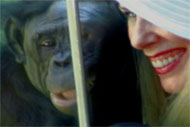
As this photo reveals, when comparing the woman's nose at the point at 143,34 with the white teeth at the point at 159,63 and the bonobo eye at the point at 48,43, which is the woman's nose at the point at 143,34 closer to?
the white teeth at the point at 159,63

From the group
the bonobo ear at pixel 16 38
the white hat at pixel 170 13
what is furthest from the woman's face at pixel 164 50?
the bonobo ear at pixel 16 38

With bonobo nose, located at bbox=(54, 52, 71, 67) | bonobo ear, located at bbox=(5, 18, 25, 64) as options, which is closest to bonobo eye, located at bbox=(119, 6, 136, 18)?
bonobo nose, located at bbox=(54, 52, 71, 67)

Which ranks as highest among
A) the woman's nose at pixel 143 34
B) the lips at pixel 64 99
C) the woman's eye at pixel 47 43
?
the woman's nose at pixel 143 34

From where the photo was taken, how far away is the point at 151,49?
2.68ft

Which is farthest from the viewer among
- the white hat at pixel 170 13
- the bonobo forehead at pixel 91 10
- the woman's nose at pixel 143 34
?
the bonobo forehead at pixel 91 10

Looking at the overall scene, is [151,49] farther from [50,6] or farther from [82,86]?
[50,6]

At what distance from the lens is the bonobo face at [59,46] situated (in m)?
0.92

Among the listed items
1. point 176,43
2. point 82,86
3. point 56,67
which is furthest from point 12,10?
point 176,43

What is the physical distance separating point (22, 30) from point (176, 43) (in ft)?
1.24

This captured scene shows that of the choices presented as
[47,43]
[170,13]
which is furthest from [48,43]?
[170,13]

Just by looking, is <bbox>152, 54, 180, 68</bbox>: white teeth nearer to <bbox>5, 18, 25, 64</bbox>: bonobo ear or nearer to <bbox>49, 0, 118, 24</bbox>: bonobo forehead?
<bbox>49, 0, 118, 24</bbox>: bonobo forehead

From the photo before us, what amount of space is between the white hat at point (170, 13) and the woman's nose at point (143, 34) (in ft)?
0.34

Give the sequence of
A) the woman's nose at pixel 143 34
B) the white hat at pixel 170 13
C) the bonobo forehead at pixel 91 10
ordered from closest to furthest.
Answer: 1. the white hat at pixel 170 13
2. the woman's nose at pixel 143 34
3. the bonobo forehead at pixel 91 10

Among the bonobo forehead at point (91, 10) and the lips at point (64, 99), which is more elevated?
the bonobo forehead at point (91, 10)
